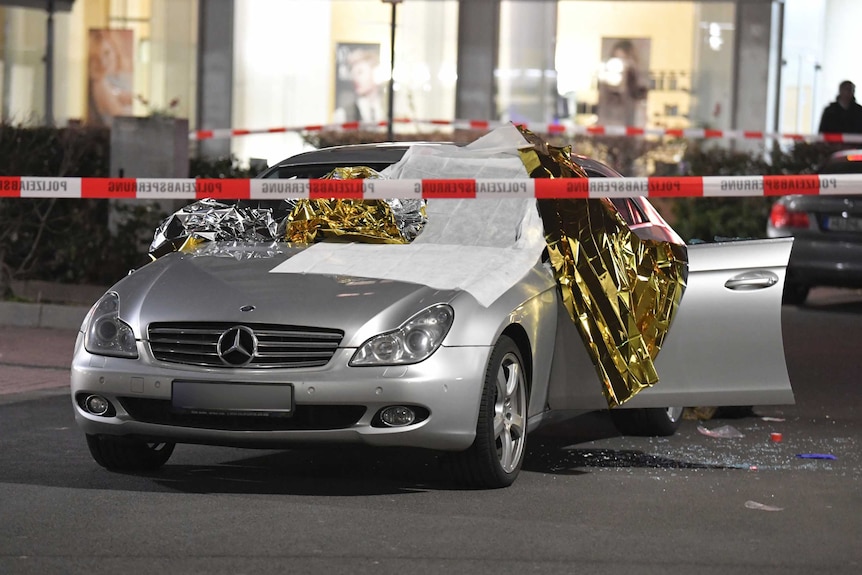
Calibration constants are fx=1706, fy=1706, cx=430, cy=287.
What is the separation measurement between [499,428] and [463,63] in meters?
19.5

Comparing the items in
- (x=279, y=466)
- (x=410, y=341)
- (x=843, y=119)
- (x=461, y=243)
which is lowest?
(x=279, y=466)

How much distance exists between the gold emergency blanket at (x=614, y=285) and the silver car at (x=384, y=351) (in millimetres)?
68

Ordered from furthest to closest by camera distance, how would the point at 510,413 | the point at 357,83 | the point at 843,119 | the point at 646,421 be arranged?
the point at 357,83, the point at 843,119, the point at 646,421, the point at 510,413

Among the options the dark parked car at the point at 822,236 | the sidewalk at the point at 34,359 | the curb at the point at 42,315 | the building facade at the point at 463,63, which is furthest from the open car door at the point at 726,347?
the building facade at the point at 463,63

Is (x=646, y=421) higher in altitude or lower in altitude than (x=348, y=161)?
lower

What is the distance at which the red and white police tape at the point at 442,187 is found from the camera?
7.70m

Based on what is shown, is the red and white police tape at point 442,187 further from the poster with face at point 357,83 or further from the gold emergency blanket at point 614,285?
the poster with face at point 357,83

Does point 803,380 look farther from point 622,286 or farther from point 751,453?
point 622,286

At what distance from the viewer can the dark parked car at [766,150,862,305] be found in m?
14.4

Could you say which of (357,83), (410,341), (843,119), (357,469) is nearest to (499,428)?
(410,341)

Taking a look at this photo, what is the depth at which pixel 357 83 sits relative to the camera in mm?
26422

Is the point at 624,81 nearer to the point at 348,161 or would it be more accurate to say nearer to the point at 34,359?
the point at 34,359

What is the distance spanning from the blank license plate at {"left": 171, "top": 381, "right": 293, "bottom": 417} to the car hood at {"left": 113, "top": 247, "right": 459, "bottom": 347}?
26cm

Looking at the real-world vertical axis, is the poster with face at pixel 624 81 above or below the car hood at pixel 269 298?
above
